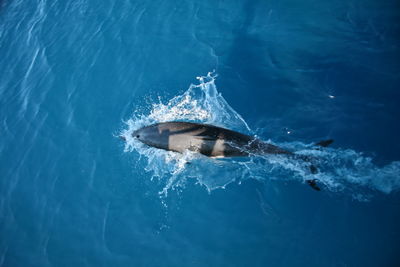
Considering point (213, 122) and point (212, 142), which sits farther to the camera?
point (213, 122)

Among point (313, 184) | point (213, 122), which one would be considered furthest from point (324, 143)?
point (213, 122)

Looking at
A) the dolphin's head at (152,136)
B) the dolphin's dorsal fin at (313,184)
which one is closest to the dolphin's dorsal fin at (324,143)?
the dolphin's dorsal fin at (313,184)

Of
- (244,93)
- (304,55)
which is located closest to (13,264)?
(244,93)

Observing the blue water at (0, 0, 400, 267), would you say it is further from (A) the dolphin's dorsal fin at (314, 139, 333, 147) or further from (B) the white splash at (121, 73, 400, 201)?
(A) the dolphin's dorsal fin at (314, 139, 333, 147)

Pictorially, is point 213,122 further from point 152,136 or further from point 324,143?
point 324,143

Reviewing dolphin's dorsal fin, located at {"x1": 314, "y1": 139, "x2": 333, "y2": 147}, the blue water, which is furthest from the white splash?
dolphin's dorsal fin, located at {"x1": 314, "y1": 139, "x2": 333, "y2": 147}

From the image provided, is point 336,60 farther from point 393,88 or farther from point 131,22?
point 131,22
